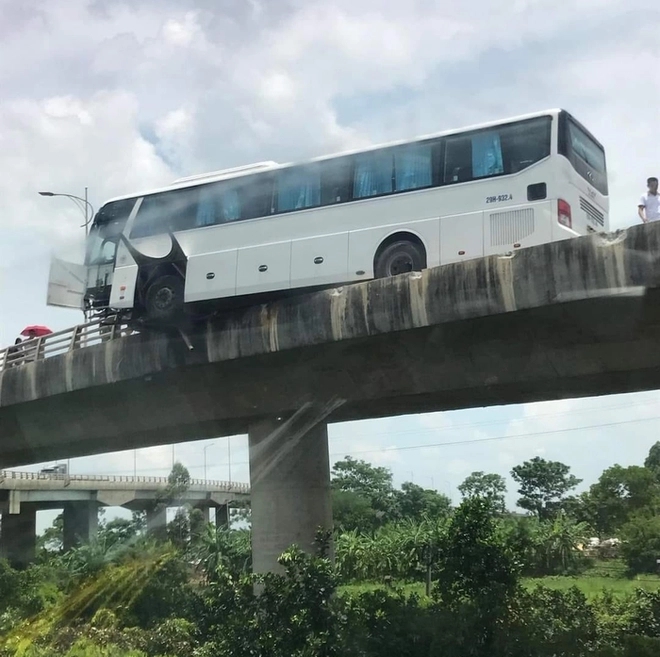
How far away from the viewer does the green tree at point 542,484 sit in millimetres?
13449

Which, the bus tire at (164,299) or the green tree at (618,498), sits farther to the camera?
the green tree at (618,498)

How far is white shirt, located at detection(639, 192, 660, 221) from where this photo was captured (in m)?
9.13

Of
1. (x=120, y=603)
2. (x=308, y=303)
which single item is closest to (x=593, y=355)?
(x=308, y=303)

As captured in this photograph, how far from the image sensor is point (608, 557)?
1591cm

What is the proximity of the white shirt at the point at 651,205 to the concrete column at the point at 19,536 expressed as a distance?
64.0 ft

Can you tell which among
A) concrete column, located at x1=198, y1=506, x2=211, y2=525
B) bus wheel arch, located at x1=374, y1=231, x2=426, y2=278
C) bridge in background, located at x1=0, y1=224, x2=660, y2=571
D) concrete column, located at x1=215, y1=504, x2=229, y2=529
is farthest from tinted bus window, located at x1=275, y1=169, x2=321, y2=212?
concrete column, located at x1=198, y1=506, x2=211, y2=525

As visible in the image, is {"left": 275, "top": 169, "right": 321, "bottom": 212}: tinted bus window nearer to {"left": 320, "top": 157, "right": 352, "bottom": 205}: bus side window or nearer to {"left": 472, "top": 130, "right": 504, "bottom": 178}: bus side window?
{"left": 320, "top": 157, "right": 352, "bottom": 205}: bus side window

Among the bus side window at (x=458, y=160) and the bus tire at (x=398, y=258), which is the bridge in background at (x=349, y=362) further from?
the bus side window at (x=458, y=160)

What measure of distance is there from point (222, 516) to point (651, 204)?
9.74 m

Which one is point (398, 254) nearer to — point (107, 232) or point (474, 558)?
point (474, 558)

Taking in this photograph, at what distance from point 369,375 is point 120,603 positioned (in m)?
8.00

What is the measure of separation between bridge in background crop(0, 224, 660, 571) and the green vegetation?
135 cm

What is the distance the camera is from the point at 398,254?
11.1 meters

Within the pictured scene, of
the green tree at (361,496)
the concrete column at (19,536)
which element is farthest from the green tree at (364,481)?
the concrete column at (19,536)
